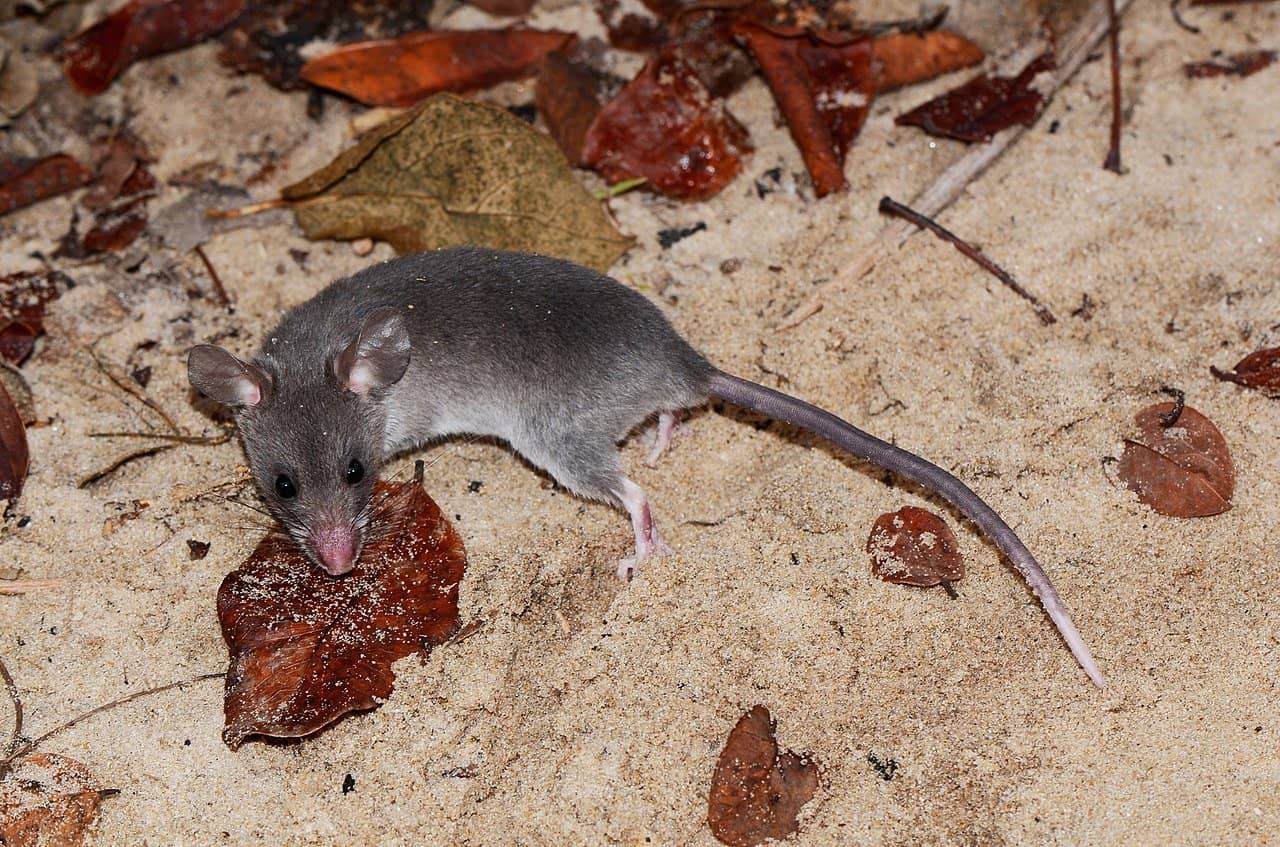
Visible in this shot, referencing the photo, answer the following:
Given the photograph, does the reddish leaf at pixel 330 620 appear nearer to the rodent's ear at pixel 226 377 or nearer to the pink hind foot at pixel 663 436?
the rodent's ear at pixel 226 377

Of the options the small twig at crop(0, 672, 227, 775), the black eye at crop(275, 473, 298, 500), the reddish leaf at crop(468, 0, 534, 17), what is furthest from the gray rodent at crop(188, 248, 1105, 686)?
the reddish leaf at crop(468, 0, 534, 17)

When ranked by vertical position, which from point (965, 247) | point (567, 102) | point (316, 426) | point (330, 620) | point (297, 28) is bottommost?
point (330, 620)

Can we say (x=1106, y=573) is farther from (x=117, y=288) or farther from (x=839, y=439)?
(x=117, y=288)

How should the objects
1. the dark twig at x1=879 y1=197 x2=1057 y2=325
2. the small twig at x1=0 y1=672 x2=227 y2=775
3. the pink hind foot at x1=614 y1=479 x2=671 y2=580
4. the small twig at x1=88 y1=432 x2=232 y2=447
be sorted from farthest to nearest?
1. the dark twig at x1=879 y1=197 x2=1057 y2=325
2. the small twig at x1=88 y1=432 x2=232 y2=447
3. the pink hind foot at x1=614 y1=479 x2=671 y2=580
4. the small twig at x1=0 y1=672 x2=227 y2=775

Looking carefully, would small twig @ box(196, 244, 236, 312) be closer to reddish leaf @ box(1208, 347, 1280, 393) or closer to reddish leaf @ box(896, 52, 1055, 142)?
reddish leaf @ box(896, 52, 1055, 142)

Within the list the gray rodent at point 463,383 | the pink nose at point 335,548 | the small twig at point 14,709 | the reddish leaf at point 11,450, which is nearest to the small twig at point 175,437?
the reddish leaf at point 11,450

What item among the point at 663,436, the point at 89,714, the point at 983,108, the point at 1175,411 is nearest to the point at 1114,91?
the point at 983,108

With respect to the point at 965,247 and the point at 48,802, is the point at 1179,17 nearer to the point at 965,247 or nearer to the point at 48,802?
the point at 965,247
